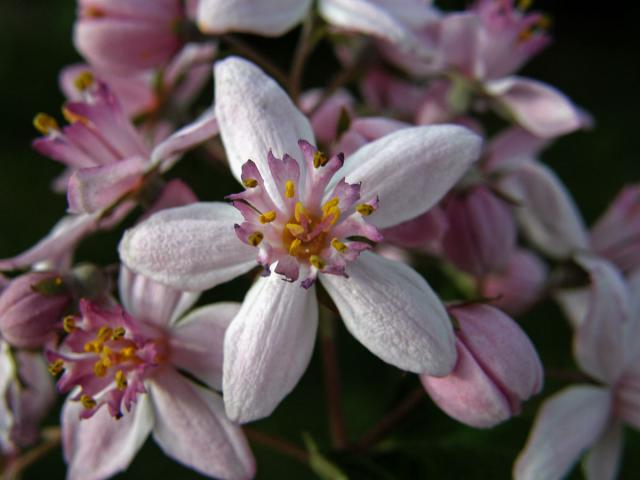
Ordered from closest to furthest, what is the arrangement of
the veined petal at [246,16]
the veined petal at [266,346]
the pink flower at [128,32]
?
the veined petal at [266,346] < the veined petal at [246,16] < the pink flower at [128,32]

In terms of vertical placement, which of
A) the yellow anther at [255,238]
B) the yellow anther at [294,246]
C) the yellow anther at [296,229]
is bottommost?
the yellow anther at [294,246]

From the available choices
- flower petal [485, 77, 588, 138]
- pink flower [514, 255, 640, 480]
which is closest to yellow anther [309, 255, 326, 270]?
pink flower [514, 255, 640, 480]

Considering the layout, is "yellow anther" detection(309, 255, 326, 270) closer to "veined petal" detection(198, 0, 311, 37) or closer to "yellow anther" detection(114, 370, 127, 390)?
"yellow anther" detection(114, 370, 127, 390)

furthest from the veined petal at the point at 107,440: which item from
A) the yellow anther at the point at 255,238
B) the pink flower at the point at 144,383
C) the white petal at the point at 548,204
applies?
the white petal at the point at 548,204

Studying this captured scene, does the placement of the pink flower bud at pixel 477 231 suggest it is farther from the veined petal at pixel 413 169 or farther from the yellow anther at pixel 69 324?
the yellow anther at pixel 69 324

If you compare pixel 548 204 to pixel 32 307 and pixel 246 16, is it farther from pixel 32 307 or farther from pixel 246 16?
pixel 32 307

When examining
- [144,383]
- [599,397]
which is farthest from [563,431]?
[144,383]

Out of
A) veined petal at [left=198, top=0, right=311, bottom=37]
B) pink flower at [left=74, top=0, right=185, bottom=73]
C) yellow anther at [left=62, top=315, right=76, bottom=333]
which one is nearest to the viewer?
yellow anther at [left=62, top=315, right=76, bottom=333]
